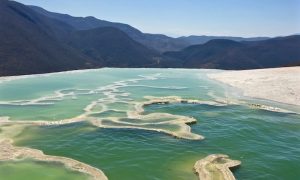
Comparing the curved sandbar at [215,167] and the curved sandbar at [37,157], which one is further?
the curved sandbar at [37,157]

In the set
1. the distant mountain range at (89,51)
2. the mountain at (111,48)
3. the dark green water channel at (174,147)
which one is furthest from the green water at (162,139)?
the mountain at (111,48)

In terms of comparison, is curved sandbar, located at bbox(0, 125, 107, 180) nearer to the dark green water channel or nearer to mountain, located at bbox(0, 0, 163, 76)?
the dark green water channel

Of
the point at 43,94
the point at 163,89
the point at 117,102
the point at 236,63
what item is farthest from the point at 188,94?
the point at 236,63

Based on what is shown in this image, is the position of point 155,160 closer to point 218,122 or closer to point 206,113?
point 218,122

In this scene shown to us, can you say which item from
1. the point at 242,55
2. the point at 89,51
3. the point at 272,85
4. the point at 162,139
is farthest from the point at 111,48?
the point at 162,139

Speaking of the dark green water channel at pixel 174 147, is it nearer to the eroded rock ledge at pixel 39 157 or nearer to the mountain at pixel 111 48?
the eroded rock ledge at pixel 39 157

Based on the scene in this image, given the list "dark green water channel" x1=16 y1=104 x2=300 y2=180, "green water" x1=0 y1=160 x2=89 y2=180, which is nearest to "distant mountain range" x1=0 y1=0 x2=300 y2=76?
"dark green water channel" x1=16 y1=104 x2=300 y2=180
